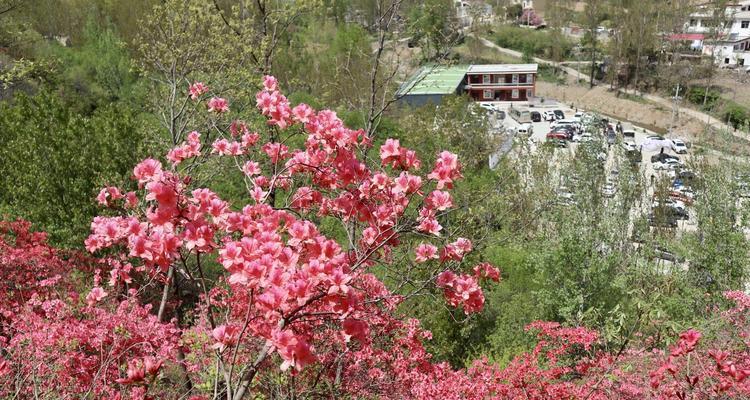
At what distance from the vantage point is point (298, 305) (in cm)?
300

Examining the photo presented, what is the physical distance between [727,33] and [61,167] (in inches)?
2486

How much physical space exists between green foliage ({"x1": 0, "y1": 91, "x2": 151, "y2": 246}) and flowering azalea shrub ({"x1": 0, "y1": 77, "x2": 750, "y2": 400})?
2.76 metres

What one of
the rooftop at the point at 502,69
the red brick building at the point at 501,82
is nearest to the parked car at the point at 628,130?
the red brick building at the point at 501,82

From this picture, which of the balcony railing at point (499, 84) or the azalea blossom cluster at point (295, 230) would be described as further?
the balcony railing at point (499, 84)

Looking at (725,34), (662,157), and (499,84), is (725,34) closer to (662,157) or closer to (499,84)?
(499,84)

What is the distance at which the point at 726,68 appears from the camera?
180 feet

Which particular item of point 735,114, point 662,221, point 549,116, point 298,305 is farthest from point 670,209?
point 735,114

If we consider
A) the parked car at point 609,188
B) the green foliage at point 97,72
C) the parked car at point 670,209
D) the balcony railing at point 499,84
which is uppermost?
the green foliage at point 97,72

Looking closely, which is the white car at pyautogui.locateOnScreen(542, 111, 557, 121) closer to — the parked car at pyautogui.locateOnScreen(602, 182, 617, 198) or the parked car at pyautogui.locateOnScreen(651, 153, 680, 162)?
the parked car at pyautogui.locateOnScreen(651, 153, 680, 162)

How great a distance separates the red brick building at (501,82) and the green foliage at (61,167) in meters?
43.1

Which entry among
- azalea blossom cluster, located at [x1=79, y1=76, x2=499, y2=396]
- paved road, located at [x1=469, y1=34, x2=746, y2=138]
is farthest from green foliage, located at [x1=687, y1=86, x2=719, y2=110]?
azalea blossom cluster, located at [x1=79, y1=76, x2=499, y2=396]

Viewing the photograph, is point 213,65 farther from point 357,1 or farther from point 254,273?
point 357,1

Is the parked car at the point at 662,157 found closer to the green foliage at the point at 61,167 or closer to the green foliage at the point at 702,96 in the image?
the green foliage at the point at 702,96

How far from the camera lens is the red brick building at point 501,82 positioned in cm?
5212
